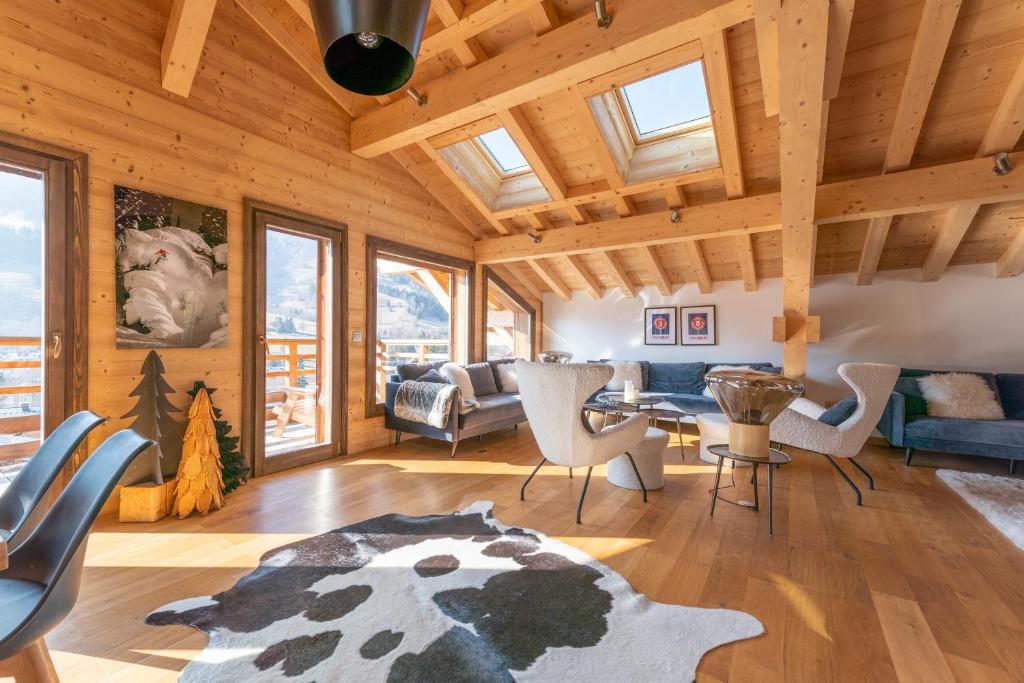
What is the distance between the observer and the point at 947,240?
165 inches

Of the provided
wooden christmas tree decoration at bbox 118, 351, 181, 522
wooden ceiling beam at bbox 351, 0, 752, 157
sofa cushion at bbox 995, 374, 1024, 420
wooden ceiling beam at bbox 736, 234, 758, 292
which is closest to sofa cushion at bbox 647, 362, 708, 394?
wooden ceiling beam at bbox 736, 234, 758, 292

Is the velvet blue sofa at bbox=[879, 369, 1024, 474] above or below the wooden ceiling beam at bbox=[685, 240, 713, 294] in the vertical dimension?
below

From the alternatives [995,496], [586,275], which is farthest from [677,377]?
[995,496]

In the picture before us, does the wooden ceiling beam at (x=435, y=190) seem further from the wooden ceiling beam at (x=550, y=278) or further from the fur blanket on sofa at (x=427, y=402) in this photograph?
the fur blanket on sofa at (x=427, y=402)

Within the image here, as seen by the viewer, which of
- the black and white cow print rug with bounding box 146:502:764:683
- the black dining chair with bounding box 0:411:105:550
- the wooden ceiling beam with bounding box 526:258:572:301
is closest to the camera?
the black dining chair with bounding box 0:411:105:550

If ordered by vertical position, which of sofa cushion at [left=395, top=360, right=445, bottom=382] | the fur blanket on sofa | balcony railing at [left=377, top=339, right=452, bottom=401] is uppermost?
balcony railing at [left=377, top=339, right=452, bottom=401]

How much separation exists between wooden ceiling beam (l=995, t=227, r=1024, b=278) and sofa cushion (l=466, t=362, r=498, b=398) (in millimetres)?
5183

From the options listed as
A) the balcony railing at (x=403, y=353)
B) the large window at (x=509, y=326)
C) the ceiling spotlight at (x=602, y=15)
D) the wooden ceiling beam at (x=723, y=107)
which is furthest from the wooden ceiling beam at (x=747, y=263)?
the balcony railing at (x=403, y=353)

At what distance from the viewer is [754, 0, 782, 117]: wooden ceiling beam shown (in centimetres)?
202

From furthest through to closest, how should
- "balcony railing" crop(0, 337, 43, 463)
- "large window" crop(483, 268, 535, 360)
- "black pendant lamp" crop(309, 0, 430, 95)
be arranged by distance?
"large window" crop(483, 268, 535, 360) → "balcony railing" crop(0, 337, 43, 463) → "black pendant lamp" crop(309, 0, 430, 95)

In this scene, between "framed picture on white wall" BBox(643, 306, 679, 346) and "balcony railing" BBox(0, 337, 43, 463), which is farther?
"framed picture on white wall" BBox(643, 306, 679, 346)

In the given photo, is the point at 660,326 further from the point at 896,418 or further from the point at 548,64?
the point at 548,64

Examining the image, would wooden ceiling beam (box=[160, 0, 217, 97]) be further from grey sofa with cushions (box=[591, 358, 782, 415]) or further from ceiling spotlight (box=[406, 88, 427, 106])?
grey sofa with cushions (box=[591, 358, 782, 415])

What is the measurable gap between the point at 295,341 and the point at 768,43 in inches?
156
